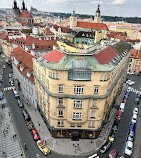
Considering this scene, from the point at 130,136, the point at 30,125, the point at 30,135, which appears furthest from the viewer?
the point at 30,125

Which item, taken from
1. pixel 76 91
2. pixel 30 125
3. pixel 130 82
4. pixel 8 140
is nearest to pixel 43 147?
pixel 30 125

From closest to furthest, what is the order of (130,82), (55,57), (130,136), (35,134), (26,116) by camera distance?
(55,57) < (35,134) < (130,136) < (26,116) < (130,82)

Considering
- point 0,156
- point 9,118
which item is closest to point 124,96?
point 9,118

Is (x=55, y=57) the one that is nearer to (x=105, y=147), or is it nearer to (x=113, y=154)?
(x=105, y=147)

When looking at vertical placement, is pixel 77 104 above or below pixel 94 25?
below

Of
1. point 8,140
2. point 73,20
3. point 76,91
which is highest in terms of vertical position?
point 73,20

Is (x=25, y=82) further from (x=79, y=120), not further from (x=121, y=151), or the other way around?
(x=121, y=151)

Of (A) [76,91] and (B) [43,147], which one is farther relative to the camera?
(B) [43,147]
